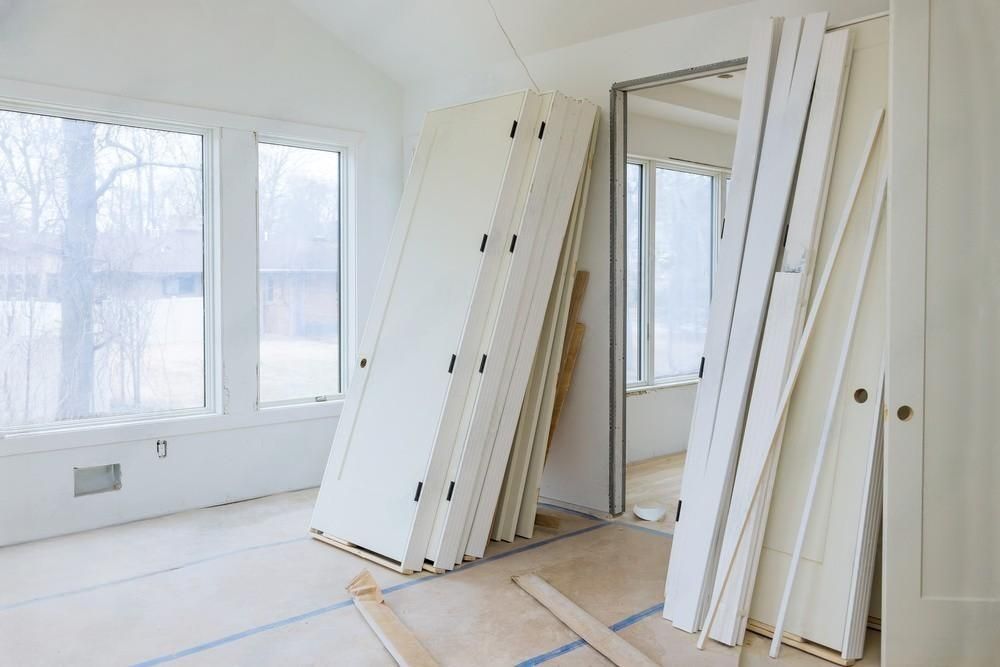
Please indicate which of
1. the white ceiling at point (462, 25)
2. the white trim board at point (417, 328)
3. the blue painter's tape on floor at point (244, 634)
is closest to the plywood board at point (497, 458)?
the white trim board at point (417, 328)

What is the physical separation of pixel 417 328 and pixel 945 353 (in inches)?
91.3

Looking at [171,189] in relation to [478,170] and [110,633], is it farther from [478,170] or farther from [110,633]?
[110,633]

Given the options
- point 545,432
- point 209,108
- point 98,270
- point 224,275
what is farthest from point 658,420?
point 98,270

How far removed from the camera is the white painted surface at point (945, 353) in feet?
7.91

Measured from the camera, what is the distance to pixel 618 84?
4.07 meters

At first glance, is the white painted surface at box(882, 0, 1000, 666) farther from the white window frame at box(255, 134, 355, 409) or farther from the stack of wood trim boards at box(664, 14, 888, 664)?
the white window frame at box(255, 134, 355, 409)

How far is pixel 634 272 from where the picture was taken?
5.62 m

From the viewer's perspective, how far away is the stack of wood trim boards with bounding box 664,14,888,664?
2754 mm

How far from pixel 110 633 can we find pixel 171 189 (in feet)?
8.25

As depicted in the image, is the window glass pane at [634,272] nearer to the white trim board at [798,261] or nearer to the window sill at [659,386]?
the window sill at [659,386]

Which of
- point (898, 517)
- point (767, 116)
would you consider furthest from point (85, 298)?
point (898, 517)

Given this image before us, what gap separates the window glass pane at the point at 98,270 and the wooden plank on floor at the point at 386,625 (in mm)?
1908

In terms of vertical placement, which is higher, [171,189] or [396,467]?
[171,189]

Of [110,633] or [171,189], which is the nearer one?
[110,633]
